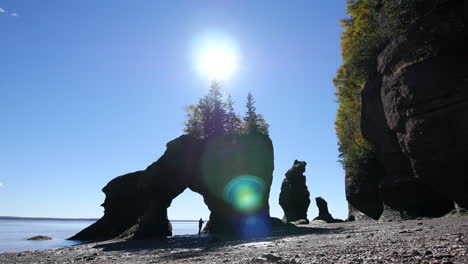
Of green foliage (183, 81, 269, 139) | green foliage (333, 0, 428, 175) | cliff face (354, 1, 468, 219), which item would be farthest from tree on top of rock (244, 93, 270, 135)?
cliff face (354, 1, 468, 219)

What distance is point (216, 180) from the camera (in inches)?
1377

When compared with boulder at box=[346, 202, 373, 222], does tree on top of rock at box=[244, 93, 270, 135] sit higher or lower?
higher

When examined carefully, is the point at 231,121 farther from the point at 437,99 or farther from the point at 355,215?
the point at 437,99

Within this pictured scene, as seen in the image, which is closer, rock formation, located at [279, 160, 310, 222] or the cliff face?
the cliff face

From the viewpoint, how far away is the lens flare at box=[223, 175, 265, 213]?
111 ft

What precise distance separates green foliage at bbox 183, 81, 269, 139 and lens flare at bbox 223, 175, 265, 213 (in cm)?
643

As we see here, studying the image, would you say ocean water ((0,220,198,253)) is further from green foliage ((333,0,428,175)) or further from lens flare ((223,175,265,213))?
green foliage ((333,0,428,175))

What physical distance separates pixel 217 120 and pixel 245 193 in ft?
37.2

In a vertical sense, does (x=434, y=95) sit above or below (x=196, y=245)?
above

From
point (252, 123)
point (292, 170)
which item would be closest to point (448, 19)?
point (252, 123)

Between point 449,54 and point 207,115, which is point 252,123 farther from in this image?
point 449,54

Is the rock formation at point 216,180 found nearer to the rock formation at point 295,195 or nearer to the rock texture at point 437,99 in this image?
the rock formation at point 295,195

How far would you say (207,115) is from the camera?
135ft

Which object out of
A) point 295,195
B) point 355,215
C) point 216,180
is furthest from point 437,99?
point 295,195
